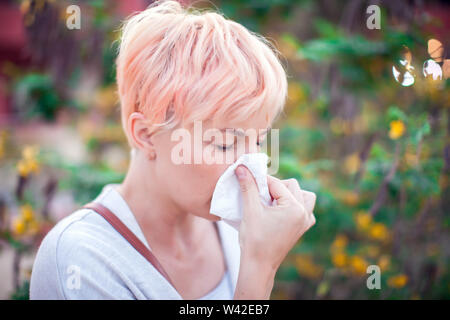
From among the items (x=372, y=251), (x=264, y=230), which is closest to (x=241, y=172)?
(x=264, y=230)

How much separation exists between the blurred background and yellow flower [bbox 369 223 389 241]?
13 mm

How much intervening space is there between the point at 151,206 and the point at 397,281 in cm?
153

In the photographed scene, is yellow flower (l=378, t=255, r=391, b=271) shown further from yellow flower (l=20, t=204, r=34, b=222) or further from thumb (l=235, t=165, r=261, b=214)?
yellow flower (l=20, t=204, r=34, b=222)

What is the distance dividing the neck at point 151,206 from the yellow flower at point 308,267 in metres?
1.71

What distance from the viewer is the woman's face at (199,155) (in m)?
1.26

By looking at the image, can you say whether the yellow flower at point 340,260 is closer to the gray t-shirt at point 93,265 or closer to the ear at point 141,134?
the gray t-shirt at point 93,265

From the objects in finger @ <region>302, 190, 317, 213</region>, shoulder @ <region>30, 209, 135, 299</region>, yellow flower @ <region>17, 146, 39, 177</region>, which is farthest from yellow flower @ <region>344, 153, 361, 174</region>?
yellow flower @ <region>17, 146, 39, 177</region>

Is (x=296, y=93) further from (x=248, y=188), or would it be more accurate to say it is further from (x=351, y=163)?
(x=248, y=188)

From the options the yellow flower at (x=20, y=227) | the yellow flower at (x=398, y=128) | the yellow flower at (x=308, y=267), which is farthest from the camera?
the yellow flower at (x=308, y=267)

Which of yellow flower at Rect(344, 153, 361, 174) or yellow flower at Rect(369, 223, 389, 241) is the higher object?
yellow flower at Rect(344, 153, 361, 174)

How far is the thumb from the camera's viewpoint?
1.28 meters

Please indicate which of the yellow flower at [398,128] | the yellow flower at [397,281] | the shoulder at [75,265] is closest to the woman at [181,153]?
the shoulder at [75,265]
